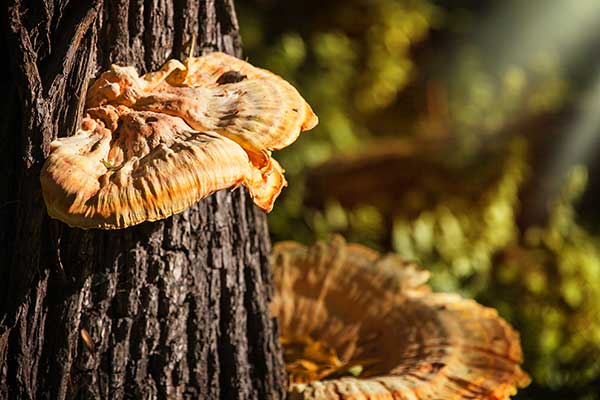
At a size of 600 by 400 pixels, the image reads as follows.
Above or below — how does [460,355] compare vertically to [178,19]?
below

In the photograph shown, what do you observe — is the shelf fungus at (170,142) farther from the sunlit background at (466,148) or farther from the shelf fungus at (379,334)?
the sunlit background at (466,148)

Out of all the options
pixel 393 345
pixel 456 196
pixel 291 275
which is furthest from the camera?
pixel 456 196

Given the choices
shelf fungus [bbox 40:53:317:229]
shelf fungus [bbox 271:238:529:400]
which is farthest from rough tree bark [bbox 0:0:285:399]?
shelf fungus [bbox 271:238:529:400]

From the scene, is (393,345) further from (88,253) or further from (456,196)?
(456,196)

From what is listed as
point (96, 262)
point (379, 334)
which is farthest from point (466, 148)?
point (96, 262)

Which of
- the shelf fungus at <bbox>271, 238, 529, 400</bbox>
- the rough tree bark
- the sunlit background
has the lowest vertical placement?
the sunlit background

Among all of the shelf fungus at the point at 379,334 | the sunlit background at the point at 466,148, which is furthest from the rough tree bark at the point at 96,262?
the sunlit background at the point at 466,148

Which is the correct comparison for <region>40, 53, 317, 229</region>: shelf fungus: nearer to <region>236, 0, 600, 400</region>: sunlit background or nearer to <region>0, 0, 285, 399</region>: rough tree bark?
<region>0, 0, 285, 399</region>: rough tree bark

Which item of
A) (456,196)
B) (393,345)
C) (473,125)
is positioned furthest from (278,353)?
(473,125)
